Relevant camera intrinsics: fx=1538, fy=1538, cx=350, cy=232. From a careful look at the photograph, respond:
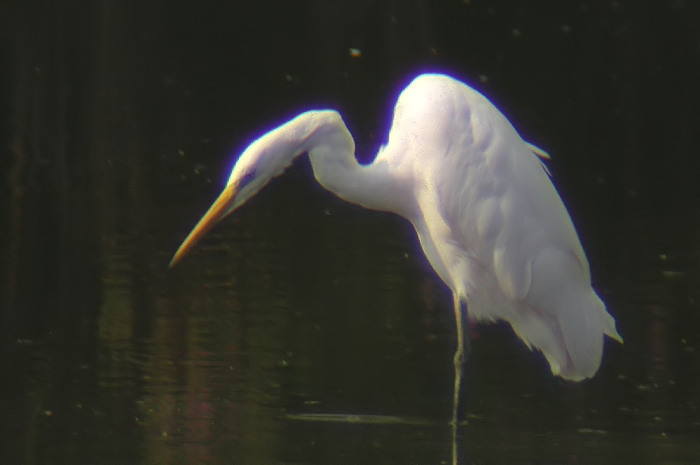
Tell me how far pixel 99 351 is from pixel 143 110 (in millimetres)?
4470

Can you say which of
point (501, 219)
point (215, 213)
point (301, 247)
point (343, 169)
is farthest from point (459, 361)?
point (301, 247)

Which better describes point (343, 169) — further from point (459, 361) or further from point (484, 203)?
point (459, 361)

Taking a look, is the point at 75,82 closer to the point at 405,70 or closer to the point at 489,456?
the point at 405,70

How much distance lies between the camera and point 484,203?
205 inches

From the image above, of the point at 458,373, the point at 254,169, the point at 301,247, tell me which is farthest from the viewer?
the point at 301,247

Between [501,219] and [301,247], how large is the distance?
81.6 inches

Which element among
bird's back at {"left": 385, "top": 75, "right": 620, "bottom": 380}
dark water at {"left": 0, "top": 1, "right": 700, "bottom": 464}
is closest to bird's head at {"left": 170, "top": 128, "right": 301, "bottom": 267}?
bird's back at {"left": 385, "top": 75, "right": 620, "bottom": 380}

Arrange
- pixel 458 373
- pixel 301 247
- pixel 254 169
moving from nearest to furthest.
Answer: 1. pixel 254 169
2. pixel 458 373
3. pixel 301 247

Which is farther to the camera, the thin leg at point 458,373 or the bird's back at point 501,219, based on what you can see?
the bird's back at point 501,219

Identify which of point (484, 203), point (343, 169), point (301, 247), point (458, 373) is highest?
point (343, 169)

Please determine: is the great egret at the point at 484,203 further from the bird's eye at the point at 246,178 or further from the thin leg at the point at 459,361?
the bird's eye at the point at 246,178

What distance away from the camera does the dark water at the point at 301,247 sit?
4988 mm

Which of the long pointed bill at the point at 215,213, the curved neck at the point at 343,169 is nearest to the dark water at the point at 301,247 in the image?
the long pointed bill at the point at 215,213

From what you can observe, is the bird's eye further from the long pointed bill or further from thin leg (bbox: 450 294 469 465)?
thin leg (bbox: 450 294 469 465)
